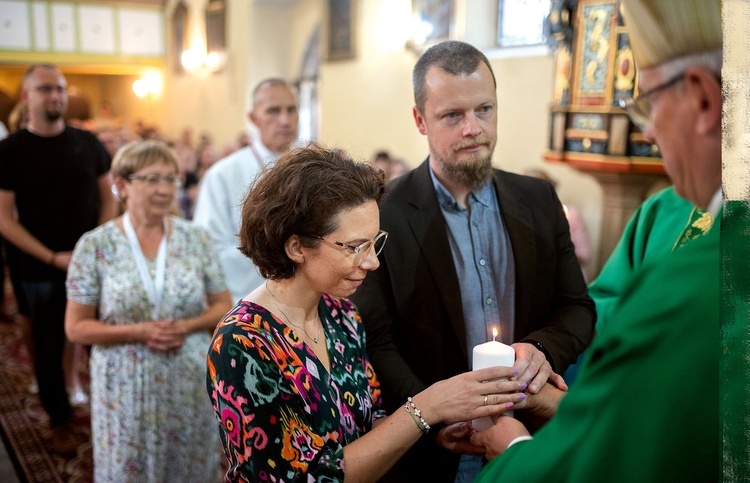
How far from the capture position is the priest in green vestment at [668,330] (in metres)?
0.90

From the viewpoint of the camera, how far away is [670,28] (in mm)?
958

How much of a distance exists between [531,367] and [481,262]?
0.41m

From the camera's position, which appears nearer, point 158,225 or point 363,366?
point 363,366

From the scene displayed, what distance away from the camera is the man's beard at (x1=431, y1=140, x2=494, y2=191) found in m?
1.97

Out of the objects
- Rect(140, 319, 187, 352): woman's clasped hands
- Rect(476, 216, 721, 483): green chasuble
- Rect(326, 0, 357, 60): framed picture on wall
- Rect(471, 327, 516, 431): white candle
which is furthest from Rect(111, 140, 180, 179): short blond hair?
Rect(326, 0, 357, 60): framed picture on wall

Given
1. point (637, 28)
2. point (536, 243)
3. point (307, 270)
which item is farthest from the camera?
point (536, 243)

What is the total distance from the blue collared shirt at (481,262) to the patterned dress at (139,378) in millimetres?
1448

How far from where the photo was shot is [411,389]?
185cm

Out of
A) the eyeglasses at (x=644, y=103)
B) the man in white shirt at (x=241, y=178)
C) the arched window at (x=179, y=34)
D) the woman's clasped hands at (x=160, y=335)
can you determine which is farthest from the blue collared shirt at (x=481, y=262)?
the arched window at (x=179, y=34)

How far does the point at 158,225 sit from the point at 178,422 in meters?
0.86

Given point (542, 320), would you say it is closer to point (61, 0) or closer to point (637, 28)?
point (637, 28)

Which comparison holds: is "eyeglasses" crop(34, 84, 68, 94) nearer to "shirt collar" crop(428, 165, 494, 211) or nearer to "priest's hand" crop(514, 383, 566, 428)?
"shirt collar" crop(428, 165, 494, 211)

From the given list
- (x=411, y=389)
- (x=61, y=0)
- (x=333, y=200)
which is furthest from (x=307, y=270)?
(x=61, y=0)

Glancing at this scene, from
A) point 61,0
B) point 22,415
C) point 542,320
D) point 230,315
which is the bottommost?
point 22,415
